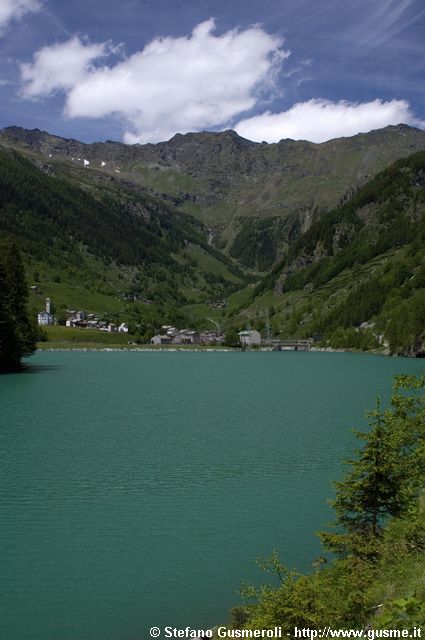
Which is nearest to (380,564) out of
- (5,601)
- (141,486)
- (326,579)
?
(326,579)

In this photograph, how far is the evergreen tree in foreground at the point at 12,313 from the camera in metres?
116

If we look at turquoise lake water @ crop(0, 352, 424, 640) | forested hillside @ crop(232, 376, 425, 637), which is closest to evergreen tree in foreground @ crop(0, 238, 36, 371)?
turquoise lake water @ crop(0, 352, 424, 640)

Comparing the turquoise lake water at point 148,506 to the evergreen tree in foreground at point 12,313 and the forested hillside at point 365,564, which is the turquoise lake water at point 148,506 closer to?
the forested hillside at point 365,564

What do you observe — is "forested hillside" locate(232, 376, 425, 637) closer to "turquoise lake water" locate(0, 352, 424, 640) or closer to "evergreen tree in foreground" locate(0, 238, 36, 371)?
"turquoise lake water" locate(0, 352, 424, 640)

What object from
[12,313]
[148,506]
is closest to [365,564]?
[148,506]

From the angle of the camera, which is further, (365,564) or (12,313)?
(12,313)

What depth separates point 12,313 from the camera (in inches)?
4742

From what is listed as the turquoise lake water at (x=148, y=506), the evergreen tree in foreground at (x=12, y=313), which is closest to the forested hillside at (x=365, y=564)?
the turquoise lake water at (x=148, y=506)

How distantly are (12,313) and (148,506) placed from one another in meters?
91.4

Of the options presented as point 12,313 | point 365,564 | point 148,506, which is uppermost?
point 12,313

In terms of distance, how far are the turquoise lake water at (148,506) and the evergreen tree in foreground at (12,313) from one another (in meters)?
36.4

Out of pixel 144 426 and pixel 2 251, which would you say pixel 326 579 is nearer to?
pixel 144 426

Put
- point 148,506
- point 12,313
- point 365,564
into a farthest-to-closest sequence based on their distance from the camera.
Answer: point 12,313
point 148,506
point 365,564

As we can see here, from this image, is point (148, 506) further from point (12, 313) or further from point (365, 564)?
point (12, 313)
